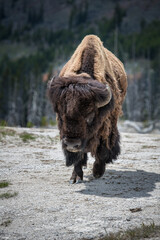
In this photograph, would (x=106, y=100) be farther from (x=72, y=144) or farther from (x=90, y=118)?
(x=72, y=144)

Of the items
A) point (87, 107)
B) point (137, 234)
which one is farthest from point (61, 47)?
point (137, 234)

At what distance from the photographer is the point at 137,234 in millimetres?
3385

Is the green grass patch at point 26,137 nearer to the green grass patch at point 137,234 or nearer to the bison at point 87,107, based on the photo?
the bison at point 87,107

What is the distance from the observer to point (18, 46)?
389ft

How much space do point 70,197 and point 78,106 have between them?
138 centimetres

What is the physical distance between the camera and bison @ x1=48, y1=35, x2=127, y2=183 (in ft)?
16.5

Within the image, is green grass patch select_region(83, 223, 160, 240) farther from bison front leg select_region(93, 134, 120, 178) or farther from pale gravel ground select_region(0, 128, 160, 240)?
bison front leg select_region(93, 134, 120, 178)

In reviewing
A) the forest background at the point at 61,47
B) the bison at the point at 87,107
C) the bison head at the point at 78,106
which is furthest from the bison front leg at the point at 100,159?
the forest background at the point at 61,47

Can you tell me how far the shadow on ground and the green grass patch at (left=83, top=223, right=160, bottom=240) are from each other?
151 cm

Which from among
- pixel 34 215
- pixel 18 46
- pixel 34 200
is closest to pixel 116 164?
pixel 34 200

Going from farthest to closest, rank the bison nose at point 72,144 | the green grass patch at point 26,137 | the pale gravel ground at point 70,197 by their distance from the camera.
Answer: the green grass patch at point 26,137, the bison nose at point 72,144, the pale gravel ground at point 70,197

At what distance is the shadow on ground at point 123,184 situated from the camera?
524 cm

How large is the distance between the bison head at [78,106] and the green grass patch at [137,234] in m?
1.72

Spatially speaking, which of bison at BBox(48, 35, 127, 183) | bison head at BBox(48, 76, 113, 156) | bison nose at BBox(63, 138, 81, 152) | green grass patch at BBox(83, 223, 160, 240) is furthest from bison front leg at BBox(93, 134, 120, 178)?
green grass patch at BBox(83, 223, 160, 240)
